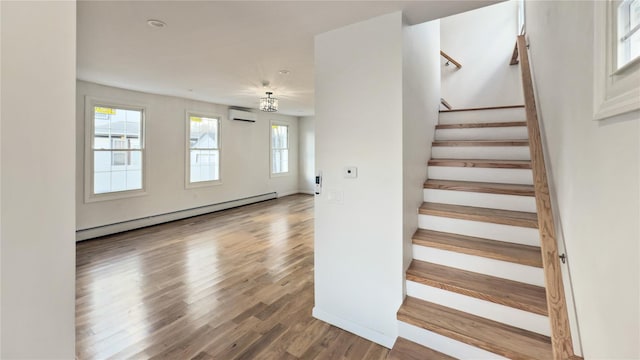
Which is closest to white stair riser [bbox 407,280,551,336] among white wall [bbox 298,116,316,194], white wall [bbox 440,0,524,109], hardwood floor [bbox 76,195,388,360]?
hardwood floor [bbox 76,195,388,360]

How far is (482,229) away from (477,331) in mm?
775

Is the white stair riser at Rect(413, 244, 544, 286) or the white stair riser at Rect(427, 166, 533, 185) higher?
the white stair riser at Rect(427, 166, 533, 185)

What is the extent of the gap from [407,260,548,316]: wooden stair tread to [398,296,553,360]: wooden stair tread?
144 millimetres

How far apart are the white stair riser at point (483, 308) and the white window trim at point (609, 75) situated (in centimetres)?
119

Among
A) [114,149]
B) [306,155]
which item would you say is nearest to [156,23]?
[114,149]

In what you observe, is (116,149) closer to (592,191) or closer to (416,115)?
(416,115)

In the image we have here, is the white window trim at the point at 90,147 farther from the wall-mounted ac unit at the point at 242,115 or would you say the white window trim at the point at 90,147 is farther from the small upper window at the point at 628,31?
the small upper window at the point at 628,31

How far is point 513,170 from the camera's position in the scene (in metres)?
2.58

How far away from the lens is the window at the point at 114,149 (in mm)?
4543

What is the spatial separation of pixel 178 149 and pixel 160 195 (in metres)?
0.94

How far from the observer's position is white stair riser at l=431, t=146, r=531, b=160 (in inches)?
110

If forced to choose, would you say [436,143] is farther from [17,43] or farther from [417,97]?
[17,43]

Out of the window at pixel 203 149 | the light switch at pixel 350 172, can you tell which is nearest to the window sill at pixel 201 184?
the window at pixel 203 149

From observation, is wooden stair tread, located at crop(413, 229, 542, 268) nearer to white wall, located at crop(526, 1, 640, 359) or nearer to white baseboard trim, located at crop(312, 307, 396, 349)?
white wall, located at crop(526, 1, 640, 359)
